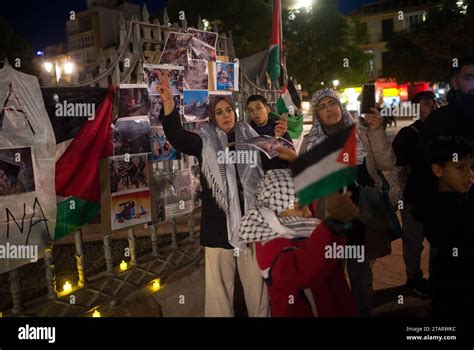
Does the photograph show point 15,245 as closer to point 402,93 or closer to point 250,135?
point 250,135

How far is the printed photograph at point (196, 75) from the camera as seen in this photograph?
4.31 metres

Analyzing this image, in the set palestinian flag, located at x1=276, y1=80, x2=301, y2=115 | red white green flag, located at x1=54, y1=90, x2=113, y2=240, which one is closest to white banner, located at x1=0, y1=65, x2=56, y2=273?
red white green flag, located at x1=54, y1=90, x2=113, y2=240

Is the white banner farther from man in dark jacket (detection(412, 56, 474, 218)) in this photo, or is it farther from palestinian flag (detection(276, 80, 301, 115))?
palestinian flag (detection(276, 80, 301, 115))

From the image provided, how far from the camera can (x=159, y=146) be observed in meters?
3.96

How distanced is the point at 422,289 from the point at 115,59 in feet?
11.7

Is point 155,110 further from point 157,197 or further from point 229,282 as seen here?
point 229,282

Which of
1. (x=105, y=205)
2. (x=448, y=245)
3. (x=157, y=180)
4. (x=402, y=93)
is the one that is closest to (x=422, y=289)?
(x=448, y=245)

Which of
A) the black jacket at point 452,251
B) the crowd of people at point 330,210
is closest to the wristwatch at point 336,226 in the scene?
the crowd of people at point 330,210

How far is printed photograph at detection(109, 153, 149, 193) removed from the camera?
3.55 metres

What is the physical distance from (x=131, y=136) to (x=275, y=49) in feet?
13.1

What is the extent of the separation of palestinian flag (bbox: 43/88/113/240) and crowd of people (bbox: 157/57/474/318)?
0.60 meters

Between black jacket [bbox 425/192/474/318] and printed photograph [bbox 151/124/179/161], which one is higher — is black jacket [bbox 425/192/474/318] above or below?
below

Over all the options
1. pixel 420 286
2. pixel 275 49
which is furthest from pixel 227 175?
pixel 275 49

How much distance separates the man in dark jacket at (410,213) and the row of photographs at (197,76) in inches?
77.8
